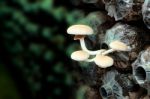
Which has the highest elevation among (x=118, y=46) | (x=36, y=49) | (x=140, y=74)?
(x=36, y=49)

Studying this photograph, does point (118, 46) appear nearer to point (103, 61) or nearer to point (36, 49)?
point (103, 61)

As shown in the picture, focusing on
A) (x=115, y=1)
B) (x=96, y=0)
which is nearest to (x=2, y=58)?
(x=115, y=1)

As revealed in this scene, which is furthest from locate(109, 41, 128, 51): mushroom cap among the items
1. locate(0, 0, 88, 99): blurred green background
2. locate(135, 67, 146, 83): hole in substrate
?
locate(0, 0, 88, 99): blurred green background

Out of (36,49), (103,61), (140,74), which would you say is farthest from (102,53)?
(36,49)

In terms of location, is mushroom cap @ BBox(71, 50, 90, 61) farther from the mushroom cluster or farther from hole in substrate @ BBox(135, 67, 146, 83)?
hole in substrate @ BBox(135, 67, 146, 83)

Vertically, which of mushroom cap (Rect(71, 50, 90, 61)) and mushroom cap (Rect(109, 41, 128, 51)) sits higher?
mushroom cap (Rect(109, 41, 128, 51))

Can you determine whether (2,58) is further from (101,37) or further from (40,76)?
(101,37)
